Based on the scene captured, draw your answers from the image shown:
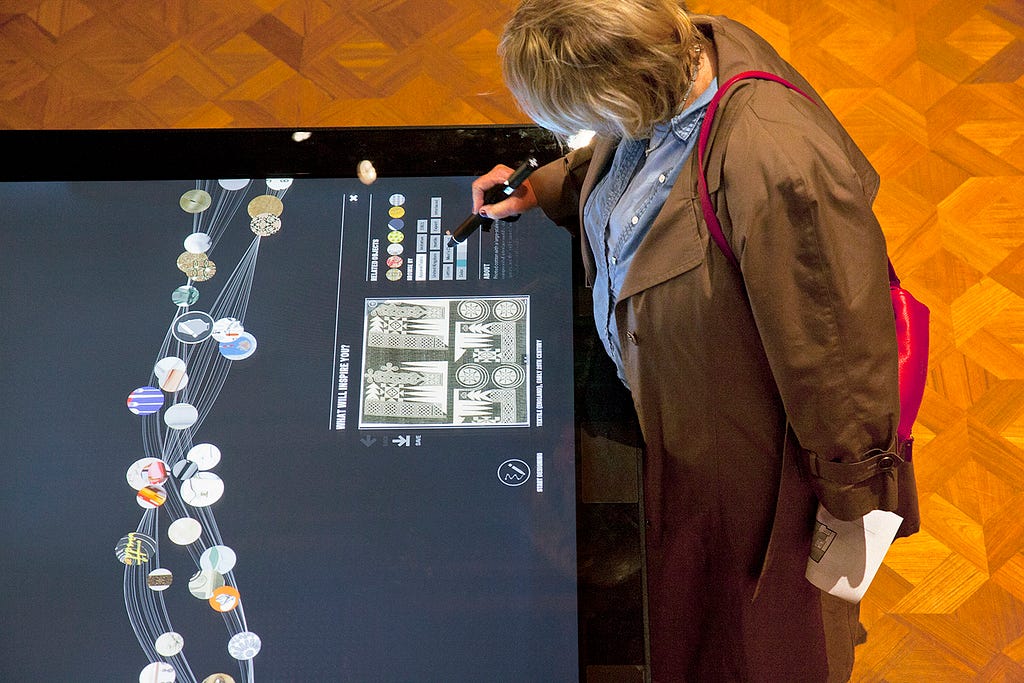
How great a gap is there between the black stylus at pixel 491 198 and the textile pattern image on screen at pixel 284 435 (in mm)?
20

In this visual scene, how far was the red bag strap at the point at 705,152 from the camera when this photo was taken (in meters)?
1.09

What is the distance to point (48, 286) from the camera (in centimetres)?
151

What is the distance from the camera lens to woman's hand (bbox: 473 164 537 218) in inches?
59.5

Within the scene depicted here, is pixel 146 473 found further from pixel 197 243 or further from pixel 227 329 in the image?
pixel 197 243

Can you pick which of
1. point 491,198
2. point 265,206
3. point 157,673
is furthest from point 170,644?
point 491,198

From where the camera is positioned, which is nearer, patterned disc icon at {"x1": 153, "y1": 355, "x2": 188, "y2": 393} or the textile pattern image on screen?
the textile pattern image on screen

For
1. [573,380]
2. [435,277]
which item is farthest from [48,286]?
[573,380]

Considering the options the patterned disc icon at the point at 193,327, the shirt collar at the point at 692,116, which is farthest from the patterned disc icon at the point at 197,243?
the shirt collar at the point at 692,116

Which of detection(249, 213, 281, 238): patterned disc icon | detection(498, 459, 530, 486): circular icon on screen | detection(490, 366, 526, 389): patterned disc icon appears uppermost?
detection(249, 213, 281, 238): patterned disc icon

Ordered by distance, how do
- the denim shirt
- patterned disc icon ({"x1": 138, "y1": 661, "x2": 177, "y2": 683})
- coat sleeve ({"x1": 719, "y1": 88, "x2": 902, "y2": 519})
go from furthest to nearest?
patterned disc icon ({"x1": 138, "y1": 661, "x2": 177, "y2": 683}) → the denim shirt → coat sleeve ({"x1": 719, "y1": 88, "x2": 902, "y2": 519})

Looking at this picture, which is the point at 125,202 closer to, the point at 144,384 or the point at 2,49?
the point at 144,384

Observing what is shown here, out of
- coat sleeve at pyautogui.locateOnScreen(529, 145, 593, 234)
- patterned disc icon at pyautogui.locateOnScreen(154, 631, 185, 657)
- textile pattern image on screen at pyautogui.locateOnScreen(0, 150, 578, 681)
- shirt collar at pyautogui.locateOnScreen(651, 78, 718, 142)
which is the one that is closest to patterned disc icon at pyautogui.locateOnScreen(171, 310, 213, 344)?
textile pattern image on screen at pyautogui.locateOnScreen(0, 150, 578, 681)

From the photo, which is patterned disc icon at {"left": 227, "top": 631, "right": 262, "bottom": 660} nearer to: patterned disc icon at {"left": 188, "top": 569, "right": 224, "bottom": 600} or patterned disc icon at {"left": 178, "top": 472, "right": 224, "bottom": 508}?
patterned disc icon at {"left": 188, "top": 569, "right": 224, "bottom": 600}

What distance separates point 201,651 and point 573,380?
704mm
